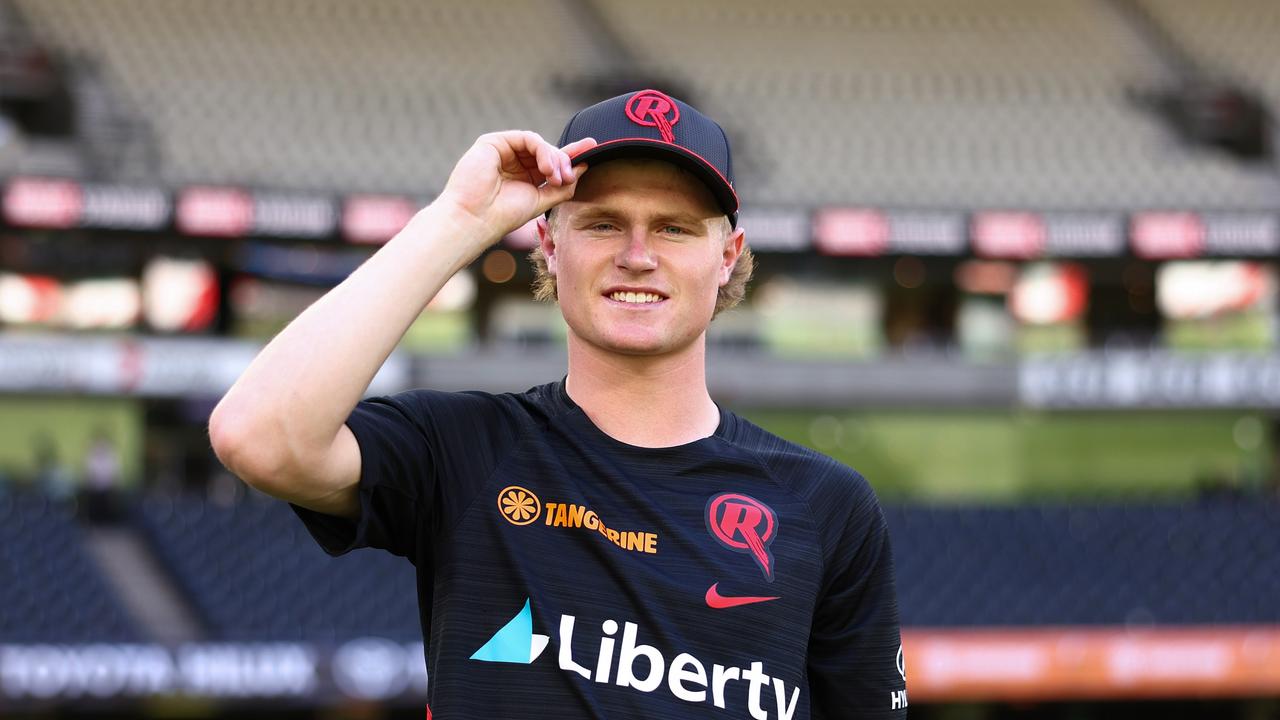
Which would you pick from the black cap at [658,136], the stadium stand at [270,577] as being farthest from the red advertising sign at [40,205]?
the black cap at [658,136]

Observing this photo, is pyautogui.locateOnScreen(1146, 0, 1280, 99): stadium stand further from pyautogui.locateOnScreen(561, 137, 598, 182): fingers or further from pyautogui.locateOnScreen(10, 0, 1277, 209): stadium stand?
pyautogui.locateOnScreen(561, 137, 598, 182): fingers

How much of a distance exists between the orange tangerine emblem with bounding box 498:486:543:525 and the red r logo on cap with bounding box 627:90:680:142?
51 centimetres

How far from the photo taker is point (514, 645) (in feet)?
5.57

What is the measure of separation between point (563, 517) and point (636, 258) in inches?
13.9

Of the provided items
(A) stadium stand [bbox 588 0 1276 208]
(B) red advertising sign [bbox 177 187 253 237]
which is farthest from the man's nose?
(A) stadium stand [bbox 588 0 1276 208]

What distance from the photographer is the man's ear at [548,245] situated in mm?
1914

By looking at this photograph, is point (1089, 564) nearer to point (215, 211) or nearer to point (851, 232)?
point (851, 232)

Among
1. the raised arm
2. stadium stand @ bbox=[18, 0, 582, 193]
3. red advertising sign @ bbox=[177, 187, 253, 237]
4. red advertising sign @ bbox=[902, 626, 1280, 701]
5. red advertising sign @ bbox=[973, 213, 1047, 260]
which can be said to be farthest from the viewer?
stadium stand @ bbox=[18, 0, 582, 193]

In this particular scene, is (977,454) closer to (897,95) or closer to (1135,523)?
(1135,523)

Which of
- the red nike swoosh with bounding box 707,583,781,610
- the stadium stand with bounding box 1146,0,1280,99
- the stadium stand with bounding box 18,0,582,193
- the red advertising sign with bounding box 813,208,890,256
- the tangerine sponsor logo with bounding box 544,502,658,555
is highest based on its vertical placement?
the stadium stand with bounding box 1146,0,1280,99

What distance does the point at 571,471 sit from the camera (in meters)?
1.82

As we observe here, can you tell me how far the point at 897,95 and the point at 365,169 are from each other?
7108mm

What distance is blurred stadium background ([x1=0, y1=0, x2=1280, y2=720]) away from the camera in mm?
12766

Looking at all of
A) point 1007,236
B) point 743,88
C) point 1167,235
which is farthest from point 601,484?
point 743,88
